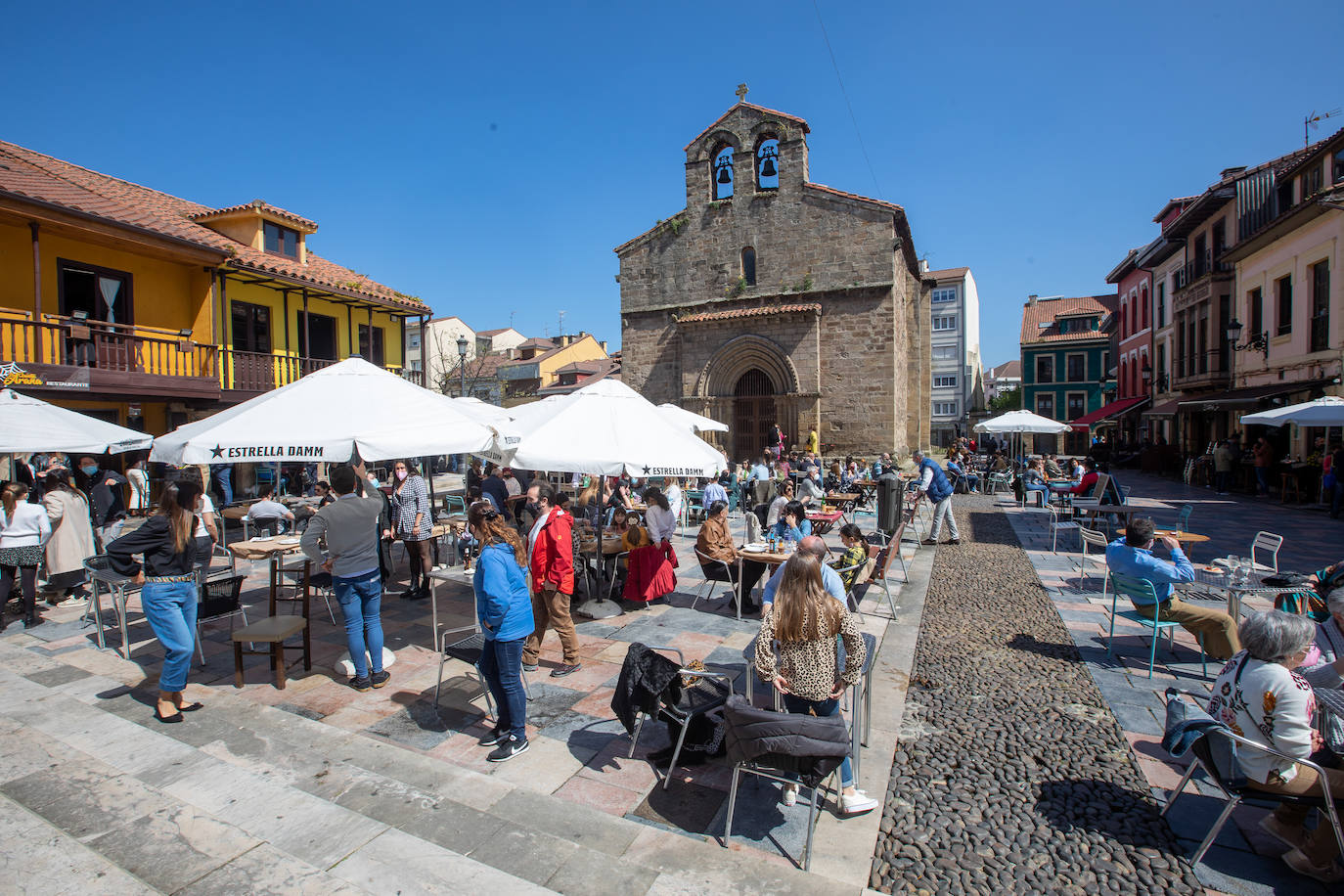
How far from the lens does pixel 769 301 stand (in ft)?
69.5

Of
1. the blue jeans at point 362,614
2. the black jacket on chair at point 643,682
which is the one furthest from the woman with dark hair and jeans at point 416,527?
the black jacket on chair at point 643,682

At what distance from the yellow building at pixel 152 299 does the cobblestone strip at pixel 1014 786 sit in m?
14.6

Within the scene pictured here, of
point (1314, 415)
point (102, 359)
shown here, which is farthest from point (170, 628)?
point (1314, 415)

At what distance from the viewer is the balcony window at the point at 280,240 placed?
60.2 ft

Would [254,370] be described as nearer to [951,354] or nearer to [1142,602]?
[1142,602]

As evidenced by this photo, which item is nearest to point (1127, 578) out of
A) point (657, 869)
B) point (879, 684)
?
point (879, 684)

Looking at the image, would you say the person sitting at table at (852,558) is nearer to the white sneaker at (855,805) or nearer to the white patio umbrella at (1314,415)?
the white sneaker at (855,805)

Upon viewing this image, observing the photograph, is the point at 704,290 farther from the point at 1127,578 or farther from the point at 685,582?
the point at 1127,578

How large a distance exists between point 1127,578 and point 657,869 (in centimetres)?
474

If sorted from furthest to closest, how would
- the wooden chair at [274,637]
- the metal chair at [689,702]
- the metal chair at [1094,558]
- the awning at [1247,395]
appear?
the awning at [1247,395] → the metal chair at [1094,558] → the wooden chair at [274,637] → the metal chair at [689,702]

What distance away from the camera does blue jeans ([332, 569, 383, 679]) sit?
4.86 meters

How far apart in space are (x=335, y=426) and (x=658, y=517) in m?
3.35

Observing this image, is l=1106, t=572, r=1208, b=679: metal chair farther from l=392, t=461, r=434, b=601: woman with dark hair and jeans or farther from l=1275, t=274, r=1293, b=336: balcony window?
l=1275, t=274, r=1293, b=336: balcony window

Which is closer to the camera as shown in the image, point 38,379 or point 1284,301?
point 38,379
